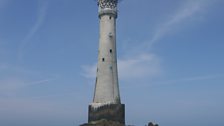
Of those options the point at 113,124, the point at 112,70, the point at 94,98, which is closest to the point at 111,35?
the point at 112,70

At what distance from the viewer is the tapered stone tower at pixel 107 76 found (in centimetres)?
5147

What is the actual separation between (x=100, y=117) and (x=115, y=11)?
15552 mm

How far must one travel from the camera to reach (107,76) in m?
52.2

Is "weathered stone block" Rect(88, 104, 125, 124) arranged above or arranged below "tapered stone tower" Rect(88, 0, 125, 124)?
below

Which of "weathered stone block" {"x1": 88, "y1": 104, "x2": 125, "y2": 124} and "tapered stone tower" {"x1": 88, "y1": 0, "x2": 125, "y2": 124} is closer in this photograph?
"weathered stone block" {"x1": 88, "y1": 104, "x2": 125, "y2": 124}

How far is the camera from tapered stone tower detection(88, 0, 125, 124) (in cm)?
5147

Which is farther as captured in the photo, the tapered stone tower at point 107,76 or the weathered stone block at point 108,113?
the tapered stone tower at point 107,76

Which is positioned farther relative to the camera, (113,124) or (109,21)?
(109,21)

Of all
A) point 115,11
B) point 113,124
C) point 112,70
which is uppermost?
point 115,11

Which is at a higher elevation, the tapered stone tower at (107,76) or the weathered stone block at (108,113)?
the tapered stone tower at (107,76)

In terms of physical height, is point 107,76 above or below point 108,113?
above

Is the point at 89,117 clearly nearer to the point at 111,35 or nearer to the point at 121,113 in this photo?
the point at 121,113

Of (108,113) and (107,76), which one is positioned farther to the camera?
(107,76)

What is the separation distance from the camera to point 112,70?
5253 cm
